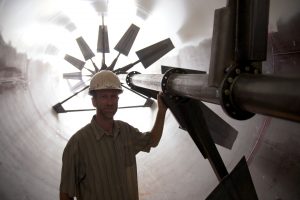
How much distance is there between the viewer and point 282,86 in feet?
4.67

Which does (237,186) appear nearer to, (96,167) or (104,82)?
(96,167)

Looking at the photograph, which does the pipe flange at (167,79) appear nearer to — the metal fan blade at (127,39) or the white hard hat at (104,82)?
the white hard hat at (104,82)

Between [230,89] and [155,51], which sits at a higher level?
[155,51]

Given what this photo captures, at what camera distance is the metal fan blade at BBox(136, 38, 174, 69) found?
5582 millimetres

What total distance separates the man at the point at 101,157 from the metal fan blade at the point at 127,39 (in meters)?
3.81

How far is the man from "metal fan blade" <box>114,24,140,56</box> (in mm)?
3813

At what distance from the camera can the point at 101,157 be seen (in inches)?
110

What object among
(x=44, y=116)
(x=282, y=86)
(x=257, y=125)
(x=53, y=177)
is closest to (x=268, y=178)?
(x=257, y=125)

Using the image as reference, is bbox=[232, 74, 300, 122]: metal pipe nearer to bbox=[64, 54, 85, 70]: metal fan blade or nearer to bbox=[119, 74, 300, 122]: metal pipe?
bbox=[119, 74, 300, 122]: metal pipe

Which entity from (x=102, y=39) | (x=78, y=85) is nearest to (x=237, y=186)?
(x=102, y=39)

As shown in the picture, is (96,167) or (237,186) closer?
(237,186)

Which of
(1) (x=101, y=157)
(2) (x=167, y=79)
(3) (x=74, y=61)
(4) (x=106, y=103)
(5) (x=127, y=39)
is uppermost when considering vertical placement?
(5) (x=127, y=39)

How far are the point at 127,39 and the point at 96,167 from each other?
4411mm

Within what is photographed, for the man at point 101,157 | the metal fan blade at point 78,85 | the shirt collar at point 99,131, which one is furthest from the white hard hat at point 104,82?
the metal fan blade at point 78,85
